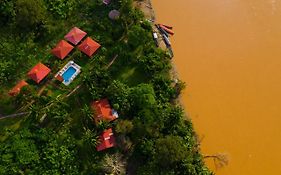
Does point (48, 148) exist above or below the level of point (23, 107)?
below

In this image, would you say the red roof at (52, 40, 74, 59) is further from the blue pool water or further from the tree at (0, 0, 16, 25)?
the tree at (0, 0, 16, 25)

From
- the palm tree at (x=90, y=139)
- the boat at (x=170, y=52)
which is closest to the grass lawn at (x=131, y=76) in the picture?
the boat at (x=170, y=52)

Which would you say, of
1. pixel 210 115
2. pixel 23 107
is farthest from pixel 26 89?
pixel 210 115

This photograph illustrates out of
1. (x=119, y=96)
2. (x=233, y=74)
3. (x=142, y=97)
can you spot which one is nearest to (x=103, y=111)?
(x=119, y=96)

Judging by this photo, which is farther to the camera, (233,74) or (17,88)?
(233,74)

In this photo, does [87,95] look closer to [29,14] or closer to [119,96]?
[119,96]

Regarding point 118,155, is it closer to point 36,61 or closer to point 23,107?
A: point 23,107
